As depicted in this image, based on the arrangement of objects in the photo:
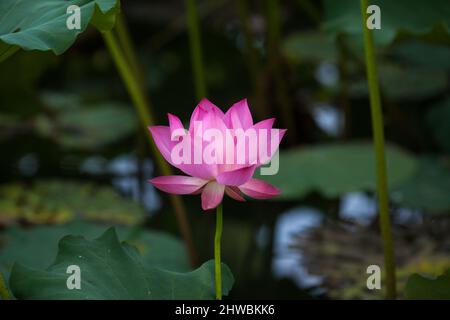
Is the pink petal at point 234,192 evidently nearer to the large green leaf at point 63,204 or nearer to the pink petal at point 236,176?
the pink petal at point 236,176

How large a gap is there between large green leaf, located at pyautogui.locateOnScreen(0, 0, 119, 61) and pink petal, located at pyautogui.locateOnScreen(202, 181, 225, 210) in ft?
0.98

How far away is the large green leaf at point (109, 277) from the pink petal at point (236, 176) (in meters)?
0.14

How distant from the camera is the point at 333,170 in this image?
1970 mm

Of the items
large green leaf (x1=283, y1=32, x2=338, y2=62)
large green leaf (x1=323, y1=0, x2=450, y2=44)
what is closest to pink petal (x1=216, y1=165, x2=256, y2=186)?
large green leaf (x1=323, y1=0, x2=450, y2=44)

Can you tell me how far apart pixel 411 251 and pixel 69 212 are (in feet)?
2.91

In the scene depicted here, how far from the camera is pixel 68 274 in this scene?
905 mm

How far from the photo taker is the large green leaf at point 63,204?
1.98 meters

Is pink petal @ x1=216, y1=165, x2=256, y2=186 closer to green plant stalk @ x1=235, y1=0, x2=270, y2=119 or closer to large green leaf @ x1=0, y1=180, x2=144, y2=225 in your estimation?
large green leaf @ x1=0, y1=180, x2=144, y2=225

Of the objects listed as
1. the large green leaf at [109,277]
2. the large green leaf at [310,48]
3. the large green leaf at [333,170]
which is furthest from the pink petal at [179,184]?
the large green leaf at [310,48]

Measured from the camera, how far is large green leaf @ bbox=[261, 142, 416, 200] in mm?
1881

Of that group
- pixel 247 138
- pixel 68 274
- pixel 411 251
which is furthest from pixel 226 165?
pixel 411 251

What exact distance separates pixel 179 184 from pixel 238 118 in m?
0.10

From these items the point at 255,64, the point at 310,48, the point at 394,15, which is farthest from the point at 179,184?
the point at 310,48

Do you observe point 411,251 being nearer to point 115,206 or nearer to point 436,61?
point 115,206
